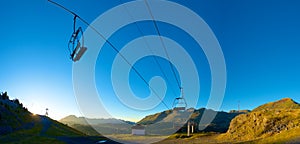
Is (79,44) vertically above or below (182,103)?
below

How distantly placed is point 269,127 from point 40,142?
52.5 metres

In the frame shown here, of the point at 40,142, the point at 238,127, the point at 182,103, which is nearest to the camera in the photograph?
the point at 40,142

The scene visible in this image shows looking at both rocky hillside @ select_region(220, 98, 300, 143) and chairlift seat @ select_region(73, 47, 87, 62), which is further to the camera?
rocky hillside @ select_region(220, 98, 300, 143)

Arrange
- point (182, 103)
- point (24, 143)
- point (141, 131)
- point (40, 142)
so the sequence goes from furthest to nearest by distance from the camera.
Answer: point (141, 131)
point (182, 103)
point (40, 142)
point (24, 143)

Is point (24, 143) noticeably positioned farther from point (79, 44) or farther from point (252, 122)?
point (252, 122)

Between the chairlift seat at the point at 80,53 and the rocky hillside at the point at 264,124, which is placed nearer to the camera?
the chairlift seat at the point at 80,53

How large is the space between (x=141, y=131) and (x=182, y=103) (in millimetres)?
99076

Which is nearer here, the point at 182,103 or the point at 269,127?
the point at 182,103

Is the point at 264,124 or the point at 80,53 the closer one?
the point at 80,53

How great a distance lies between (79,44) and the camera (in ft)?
41.9

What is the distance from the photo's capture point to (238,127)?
6956 centimetres

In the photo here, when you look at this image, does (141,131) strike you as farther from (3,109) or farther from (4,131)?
(4,131)

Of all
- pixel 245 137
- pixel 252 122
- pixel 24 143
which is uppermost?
pixel 252 122

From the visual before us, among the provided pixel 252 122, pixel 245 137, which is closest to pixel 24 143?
pixel 245 137
